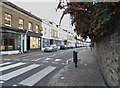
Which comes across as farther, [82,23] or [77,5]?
[82,23]

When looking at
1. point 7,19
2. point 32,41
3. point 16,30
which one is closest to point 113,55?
point 7,19

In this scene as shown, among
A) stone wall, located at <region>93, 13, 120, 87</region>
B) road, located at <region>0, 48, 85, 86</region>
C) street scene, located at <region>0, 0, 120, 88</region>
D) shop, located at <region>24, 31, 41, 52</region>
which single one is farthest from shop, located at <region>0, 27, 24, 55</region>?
stone wall, located at <region>93, 13, 120, 87</region>

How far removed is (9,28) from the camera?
88.2ft

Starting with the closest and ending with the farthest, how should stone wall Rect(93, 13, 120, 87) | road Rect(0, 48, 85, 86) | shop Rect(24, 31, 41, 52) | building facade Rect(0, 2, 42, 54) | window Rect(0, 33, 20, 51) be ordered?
stone wall Rect(93, 13, 120, 87) → road Rect(0, 48, 85, 86) → window Rect(0, 33, 20, 51) → building facade Rect(0, 2, 42, 54) → shop Rect(24, 31, 41, 52)

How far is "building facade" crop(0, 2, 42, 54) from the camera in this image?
26.1 m

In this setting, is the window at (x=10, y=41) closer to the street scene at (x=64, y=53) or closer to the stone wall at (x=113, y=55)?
the street scene at (x=64, y=53)

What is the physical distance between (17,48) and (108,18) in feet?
83.1

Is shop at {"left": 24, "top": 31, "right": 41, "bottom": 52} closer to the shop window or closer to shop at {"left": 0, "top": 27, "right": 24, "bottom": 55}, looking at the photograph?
shop at {"left": 0, "top": 27, "right": 24, "bottom": 55}

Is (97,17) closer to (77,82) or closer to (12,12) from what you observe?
(77,82)

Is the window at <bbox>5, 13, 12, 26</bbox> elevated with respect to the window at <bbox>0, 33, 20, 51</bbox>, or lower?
elevated

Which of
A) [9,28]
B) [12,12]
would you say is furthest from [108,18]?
[12,12]

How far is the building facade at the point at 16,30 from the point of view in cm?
2609

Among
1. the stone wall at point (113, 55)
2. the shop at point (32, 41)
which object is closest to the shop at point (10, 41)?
the shop at point (32, 41)

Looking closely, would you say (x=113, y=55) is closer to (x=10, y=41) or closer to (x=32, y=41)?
(x=10, y=41)
